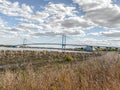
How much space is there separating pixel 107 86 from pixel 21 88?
2.18m

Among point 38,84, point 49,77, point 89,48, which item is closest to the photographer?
point 38,84

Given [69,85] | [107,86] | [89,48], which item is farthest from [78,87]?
[89,48]

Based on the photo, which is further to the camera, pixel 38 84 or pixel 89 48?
pixel 89 48

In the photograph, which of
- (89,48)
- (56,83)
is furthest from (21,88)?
(89,48)

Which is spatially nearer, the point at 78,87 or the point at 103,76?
the point at 78,87

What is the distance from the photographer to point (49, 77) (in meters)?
8.45

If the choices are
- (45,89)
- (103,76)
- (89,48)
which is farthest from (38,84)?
(89,48)

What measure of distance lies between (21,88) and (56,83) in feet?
3.46

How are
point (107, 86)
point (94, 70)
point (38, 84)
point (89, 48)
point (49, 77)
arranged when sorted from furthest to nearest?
point (89, 48), point (94, 70), point (49, 77), point (38, 84), point (107, 86)

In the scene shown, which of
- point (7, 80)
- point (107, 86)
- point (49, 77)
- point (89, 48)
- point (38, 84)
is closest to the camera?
point (107, 86)

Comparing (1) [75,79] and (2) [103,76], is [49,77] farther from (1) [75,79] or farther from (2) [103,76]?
(2) [103,76]

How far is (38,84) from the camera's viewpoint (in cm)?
743

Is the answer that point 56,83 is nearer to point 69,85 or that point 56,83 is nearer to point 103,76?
point 69,85

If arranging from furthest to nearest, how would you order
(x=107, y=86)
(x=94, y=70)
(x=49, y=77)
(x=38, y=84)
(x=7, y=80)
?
1. (x=94, y=70)
2. (x=49, y=77)
3. (x=7, y=80)
4. (x=38, y=84)
5. (x=107, y=86)
